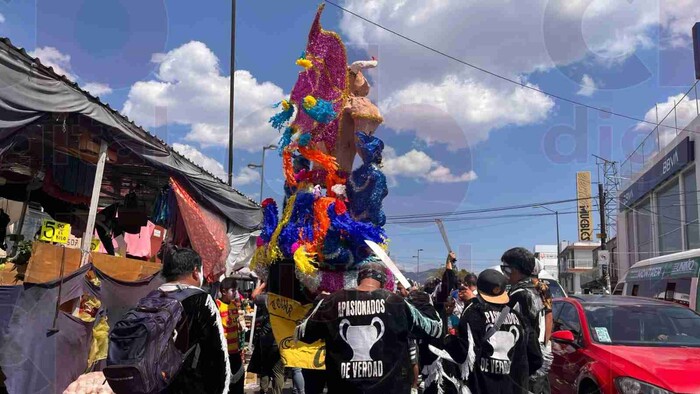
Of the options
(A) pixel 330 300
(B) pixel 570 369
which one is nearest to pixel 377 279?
(A) pixel 330 300

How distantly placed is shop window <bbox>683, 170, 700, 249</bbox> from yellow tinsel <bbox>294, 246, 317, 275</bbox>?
53.8 ft

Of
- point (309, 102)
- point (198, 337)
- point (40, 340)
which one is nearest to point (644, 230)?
point (309, 102)

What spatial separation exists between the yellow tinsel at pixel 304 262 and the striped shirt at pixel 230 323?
81.4 inches

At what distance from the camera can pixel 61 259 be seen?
5086 mm

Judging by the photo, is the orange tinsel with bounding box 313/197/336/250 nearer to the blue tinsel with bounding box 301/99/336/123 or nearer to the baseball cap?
the blue tinsel with bounding box 301/99/336/123

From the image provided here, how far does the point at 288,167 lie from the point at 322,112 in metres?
0.62

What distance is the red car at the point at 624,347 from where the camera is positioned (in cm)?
418

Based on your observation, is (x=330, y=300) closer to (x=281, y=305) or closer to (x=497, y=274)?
(x=497, y=274)

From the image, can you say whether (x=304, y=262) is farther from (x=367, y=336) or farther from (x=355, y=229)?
(x=367, y=336)

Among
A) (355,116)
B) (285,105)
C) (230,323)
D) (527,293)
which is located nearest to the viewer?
(527,293)

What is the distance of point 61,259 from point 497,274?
159 inches

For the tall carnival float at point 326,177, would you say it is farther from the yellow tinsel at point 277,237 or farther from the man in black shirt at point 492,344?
the man in black shirt at point 492,344

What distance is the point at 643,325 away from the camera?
536 centimetres

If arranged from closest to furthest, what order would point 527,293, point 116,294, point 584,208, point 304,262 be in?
point 527,293
point 304,262
point 116,294
point 584,208
